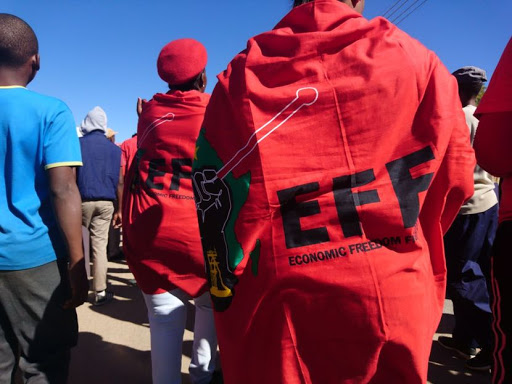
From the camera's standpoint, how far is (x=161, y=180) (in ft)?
6.16

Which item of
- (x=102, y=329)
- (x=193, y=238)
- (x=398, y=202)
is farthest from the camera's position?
(x=102, y=329)

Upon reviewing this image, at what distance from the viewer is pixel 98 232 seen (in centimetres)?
423

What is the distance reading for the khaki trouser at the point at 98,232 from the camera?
13.5 feet

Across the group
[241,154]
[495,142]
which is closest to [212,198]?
[241,154]

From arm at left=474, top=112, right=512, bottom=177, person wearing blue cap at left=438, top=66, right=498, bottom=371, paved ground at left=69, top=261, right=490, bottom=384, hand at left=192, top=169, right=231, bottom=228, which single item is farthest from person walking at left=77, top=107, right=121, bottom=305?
arm at left=474, top=112, right=512, bottom=177

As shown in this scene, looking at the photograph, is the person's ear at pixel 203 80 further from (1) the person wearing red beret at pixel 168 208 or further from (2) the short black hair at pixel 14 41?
(2) the short black hair at pixel 14 41

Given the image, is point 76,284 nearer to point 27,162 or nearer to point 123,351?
point 27,162

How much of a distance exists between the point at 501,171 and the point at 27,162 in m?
1.89

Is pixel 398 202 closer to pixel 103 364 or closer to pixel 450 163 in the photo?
pixel 450 163

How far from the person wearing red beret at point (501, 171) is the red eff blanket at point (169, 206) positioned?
1.29 meters

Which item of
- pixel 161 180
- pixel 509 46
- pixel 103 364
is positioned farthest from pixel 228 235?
pixel 103 364

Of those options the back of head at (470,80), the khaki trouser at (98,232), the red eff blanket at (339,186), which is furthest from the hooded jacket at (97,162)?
the back of head at (470,80)

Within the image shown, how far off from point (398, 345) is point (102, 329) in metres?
3.26

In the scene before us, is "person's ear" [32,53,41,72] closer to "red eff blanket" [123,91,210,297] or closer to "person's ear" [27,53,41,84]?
"person's ear" [27,53,41,84]
